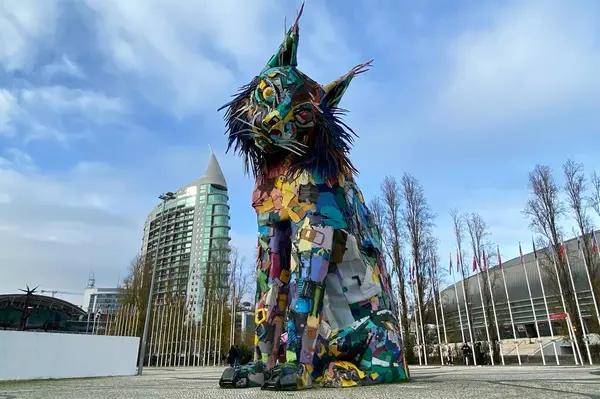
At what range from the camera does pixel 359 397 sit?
3320 mm

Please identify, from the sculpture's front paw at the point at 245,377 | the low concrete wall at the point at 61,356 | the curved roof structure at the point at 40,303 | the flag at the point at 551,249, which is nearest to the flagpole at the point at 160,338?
the curved roof structure at the point at 40,303

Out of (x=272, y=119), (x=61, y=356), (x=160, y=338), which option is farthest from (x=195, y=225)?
(x=272, y=119)

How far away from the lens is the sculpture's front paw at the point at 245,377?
15.0 ft

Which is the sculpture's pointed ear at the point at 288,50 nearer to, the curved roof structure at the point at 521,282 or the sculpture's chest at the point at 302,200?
the sculpture's chest at the point at 302,200

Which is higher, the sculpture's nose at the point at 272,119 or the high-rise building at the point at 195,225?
the high-rise building at the point at 195,225

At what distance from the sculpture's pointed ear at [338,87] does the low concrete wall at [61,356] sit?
9948 millimetres

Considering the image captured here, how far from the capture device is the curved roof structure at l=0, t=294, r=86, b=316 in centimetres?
2998

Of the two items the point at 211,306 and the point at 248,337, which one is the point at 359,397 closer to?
the point at 211,306

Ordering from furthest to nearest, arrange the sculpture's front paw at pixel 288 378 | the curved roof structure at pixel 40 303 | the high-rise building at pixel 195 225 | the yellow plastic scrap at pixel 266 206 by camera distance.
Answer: the high-rise building at pixel 195 225
the curved roof structure at pixel 40 303
the yellow plastic scrap at pixel 266 206
the sculpture's front paw at pixel 288 378

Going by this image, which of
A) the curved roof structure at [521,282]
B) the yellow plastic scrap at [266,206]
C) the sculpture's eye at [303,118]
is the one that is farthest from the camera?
the curved roof structure at [521,282]

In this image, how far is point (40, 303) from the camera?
30.3 meters

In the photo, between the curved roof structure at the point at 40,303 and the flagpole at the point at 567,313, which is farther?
the curved roof structure at the point at 40,303

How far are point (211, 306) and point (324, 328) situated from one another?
2593cm

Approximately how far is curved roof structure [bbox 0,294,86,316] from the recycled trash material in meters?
30.2
